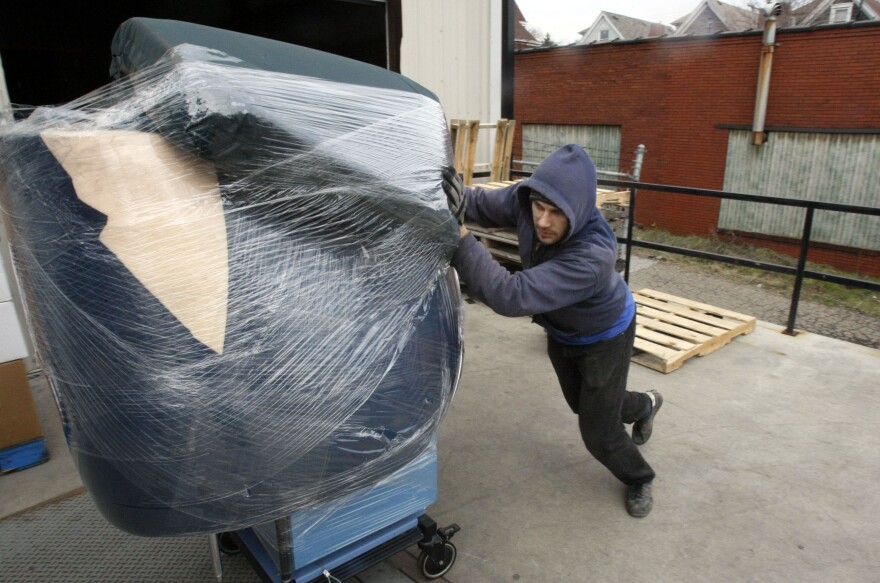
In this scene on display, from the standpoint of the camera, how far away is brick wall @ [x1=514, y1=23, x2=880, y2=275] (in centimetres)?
1162

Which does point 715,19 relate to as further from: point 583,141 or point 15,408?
point 15,408

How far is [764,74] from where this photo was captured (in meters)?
12.4

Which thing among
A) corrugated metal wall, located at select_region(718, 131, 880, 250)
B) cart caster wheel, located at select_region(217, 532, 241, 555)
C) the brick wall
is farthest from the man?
the brick wall

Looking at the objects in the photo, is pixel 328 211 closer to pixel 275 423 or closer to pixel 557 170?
pixel 275 423

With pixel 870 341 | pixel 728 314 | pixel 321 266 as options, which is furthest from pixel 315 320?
pixel 870 341

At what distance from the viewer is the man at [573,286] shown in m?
2.01

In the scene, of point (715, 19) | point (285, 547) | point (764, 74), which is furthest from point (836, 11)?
point (285, 547)

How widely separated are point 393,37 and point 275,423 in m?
4.29

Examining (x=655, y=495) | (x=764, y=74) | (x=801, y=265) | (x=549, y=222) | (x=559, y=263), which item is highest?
(x=764, y=74)

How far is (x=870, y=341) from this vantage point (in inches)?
268

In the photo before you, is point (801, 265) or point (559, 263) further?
point (801, 265)

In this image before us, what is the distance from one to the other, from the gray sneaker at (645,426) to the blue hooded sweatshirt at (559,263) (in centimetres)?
78

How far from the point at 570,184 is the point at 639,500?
1521 mm

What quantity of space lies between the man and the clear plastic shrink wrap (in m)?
0.40
